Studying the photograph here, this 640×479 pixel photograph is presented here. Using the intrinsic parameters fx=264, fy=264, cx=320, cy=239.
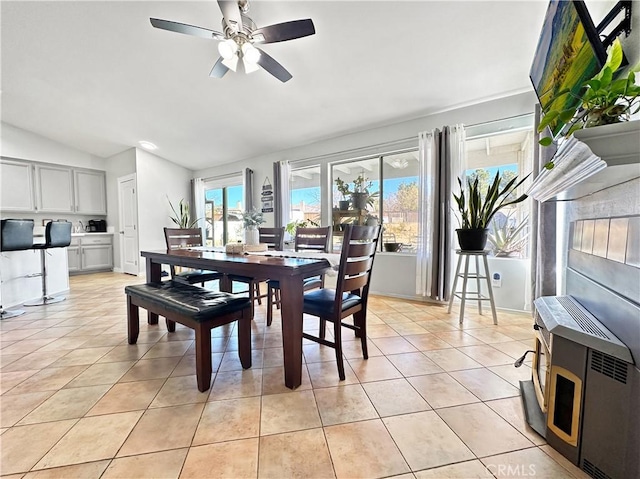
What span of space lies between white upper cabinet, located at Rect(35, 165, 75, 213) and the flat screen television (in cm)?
789

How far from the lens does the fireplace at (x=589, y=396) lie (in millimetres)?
938

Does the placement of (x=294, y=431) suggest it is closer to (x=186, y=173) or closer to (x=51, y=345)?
(x=51, y=345)

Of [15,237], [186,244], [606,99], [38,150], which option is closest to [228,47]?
[186,244]

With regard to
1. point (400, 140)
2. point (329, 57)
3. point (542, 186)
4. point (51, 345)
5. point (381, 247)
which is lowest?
point (51, 345)

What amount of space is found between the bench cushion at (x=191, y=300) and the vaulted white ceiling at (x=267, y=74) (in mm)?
2399

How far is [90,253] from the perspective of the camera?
5895mm

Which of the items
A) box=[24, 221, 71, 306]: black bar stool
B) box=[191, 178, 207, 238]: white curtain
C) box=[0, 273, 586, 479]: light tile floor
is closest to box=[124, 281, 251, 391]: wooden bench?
box=[0, 273, 586, 479]: light tile floor

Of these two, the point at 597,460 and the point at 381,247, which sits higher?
the point at 381,247

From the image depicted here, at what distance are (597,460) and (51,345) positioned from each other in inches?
143

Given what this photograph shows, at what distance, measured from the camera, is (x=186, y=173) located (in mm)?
6500

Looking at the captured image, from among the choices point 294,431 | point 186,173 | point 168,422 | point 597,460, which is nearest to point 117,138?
point 186,173

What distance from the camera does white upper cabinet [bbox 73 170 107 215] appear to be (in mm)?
5886

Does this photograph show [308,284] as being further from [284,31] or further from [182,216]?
[182,216]

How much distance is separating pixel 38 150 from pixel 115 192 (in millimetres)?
1403
